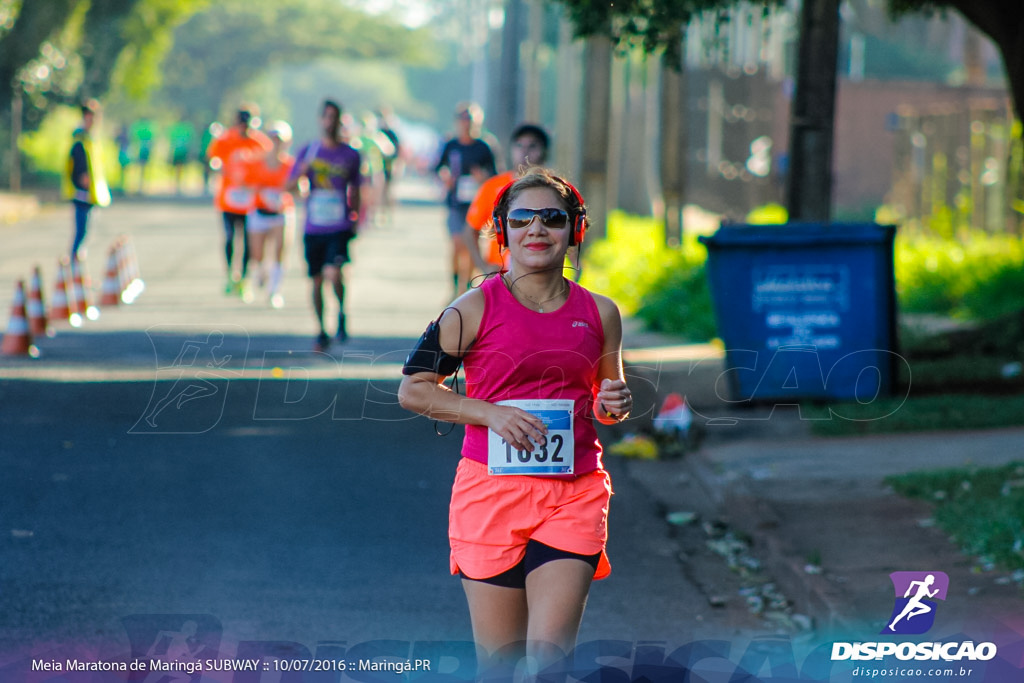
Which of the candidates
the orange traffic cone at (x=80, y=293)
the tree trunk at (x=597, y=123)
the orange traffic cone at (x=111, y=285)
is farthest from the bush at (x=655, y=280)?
the orange traffic cone at (x=80, y=293)

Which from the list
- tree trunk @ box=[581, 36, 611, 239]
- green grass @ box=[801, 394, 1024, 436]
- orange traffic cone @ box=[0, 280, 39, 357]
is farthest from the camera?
tree trunk @ box=[581, 36, 611, 239]

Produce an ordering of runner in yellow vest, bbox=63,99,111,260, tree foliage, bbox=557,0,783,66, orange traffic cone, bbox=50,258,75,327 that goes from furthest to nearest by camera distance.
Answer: runner in yellow vest, bbox=63,99,111,260 → orange traffic cone, bbox=50,258,75,327 → tree foliage, bbox=557,0,783,66

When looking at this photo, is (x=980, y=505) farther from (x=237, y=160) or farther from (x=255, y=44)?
(x=255, y=44)

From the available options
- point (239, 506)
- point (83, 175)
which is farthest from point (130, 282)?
point (239, 506)

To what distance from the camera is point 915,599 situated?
6.34 metres

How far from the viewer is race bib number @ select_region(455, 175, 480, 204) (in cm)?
1473

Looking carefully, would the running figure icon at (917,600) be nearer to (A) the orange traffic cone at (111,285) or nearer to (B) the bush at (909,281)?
(B) the bush at (909,281)

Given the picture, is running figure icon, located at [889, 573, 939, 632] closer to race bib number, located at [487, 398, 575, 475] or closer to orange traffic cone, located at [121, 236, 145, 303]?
race bib number, located at [487, 398, 575, 475]

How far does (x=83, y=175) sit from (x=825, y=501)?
11336mm

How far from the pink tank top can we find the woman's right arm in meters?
0.04

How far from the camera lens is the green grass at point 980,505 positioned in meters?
6.89

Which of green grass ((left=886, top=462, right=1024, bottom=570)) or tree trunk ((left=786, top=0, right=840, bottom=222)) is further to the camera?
tree trunk ((left=786, top=0, right=840, bottom=222))

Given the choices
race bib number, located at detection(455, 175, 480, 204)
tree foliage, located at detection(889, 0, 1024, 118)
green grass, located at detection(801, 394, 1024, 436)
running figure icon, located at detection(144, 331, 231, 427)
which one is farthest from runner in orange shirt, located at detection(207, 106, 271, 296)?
green grass, located at detection(801, 394, 1024, 436)

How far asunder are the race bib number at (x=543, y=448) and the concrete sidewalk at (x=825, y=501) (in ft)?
7.29
